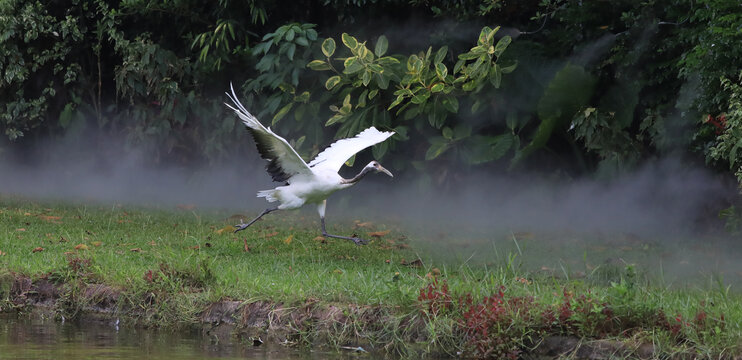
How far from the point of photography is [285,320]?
582 cm

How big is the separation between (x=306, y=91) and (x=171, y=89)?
2391 millimetres

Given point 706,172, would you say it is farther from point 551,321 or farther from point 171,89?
point 171,89

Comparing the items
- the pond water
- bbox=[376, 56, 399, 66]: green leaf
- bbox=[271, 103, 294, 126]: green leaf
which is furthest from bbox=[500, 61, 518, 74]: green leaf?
the pond water

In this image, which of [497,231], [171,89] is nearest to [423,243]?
[497,231]

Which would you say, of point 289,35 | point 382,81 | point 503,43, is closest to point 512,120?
point 503,43

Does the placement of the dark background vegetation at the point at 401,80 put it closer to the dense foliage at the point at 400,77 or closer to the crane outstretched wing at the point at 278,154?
the dense foliage at the point at 400,77

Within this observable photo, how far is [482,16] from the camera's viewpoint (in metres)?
12.1

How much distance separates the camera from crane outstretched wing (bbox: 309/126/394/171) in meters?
9.11

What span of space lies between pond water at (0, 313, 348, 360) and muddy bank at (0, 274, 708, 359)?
10 cm

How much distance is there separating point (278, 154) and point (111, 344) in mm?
3016

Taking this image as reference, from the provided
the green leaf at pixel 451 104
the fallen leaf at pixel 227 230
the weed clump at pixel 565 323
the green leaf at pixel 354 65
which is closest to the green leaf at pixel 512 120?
the green leaf at pixel 451 104

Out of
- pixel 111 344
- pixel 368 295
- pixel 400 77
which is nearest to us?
pixel 111 344

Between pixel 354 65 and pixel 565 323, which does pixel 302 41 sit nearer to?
pixel 354 65

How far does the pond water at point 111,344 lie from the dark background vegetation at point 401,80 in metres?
4.97
